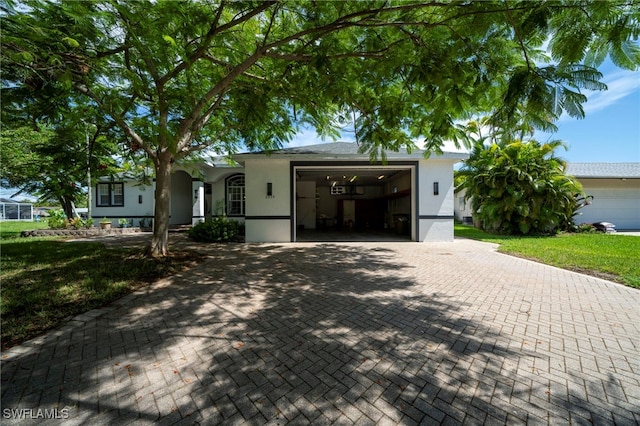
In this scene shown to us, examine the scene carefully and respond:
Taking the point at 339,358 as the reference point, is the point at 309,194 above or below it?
above

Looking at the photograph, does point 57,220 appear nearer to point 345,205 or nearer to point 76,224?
point 76,224

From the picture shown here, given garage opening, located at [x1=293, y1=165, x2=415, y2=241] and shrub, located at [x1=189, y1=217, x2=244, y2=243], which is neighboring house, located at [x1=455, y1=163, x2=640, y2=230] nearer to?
garage opening, located at [x1=293, y1=165, x2=415, y2=241]

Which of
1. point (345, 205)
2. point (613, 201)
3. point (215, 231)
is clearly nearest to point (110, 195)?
point (215, 231)

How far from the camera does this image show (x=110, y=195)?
628 inches

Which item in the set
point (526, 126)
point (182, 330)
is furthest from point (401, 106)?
point (182, 330)

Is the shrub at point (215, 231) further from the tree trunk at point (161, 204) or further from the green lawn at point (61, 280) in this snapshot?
the tree trunk at point (161, 204)

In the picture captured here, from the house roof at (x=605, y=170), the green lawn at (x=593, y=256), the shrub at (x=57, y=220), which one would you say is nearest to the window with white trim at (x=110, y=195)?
the shrub at (x=57, y=220)

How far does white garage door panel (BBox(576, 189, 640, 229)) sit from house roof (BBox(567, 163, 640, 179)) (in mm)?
958

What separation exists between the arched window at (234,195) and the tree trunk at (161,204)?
7.06 m

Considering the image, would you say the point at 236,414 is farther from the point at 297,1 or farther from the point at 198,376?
the point at 297,1
